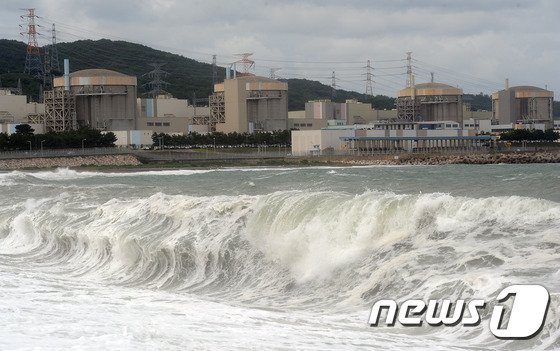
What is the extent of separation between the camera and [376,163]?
89875 millimetres

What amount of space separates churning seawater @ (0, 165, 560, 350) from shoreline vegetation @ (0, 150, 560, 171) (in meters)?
58.4

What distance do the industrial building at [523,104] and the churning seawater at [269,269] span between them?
119 meters

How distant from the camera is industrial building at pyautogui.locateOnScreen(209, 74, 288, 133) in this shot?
11499 cm

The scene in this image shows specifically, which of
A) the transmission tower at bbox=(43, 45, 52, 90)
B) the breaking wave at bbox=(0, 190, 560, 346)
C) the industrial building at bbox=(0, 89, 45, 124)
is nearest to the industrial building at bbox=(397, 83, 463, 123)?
the industrial building at bbox=(0, 89, 45, 124)

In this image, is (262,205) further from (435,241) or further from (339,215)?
(435,241)

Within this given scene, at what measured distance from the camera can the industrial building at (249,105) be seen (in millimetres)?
114988

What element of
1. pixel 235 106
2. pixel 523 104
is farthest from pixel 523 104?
pixel 235 106

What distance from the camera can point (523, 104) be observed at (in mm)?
145375

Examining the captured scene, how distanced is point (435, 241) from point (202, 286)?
502 cm


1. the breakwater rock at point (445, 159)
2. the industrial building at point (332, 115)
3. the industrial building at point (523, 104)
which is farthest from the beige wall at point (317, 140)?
the industrial building at point (523, 104)

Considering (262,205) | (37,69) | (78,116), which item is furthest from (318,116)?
(262,205)

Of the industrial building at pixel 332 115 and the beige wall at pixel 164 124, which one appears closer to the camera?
the beige wall at pixel 164 124

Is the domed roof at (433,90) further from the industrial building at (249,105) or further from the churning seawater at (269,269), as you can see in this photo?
the churning seawater at (269,269)

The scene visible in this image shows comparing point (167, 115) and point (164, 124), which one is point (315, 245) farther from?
point (167, 115)
